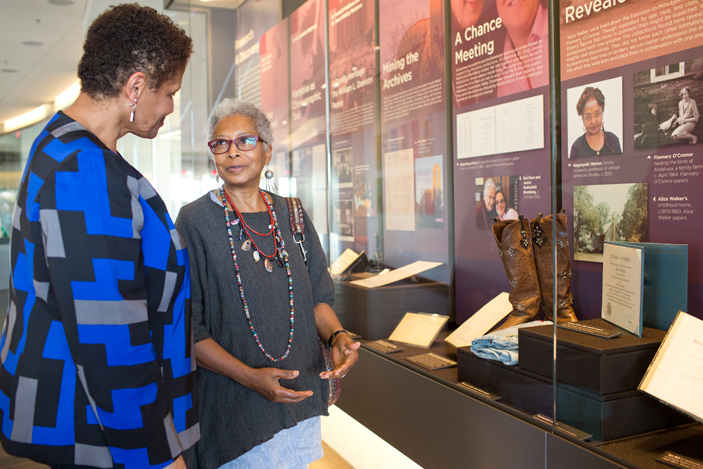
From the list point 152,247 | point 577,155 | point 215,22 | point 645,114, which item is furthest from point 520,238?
point 215,22

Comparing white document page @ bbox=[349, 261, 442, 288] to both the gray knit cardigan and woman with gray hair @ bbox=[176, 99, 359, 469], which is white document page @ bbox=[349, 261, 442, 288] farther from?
the gray knit cardigan

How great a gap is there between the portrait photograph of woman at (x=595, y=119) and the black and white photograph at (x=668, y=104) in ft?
0.19

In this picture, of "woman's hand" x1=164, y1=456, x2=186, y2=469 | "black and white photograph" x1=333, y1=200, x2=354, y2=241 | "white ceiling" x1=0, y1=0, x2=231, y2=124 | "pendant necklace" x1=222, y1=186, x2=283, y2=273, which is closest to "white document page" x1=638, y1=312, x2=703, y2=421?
"pendant necklace" x1=222, y1=186, x2=283, y2=273

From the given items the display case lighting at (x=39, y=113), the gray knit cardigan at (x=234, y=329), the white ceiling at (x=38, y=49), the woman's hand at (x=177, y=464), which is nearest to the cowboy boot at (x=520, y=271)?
the gray knit cardigan at (x=234, y=329)

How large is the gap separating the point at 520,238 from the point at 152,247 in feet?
5.37

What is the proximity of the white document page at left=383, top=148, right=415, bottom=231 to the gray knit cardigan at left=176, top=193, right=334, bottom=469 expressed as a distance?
1.57 m

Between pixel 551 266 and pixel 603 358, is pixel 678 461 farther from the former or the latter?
pixel 551 266

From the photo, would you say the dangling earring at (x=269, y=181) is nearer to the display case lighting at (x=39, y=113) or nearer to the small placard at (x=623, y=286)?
the small placard at (x=623, y=286)

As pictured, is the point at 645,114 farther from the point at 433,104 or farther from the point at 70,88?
the point at 70,88

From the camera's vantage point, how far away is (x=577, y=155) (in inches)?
69.7

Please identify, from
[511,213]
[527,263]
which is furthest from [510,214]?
[527,263]

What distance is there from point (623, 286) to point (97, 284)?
1.50 meters

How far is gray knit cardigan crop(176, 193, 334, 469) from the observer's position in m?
1.48

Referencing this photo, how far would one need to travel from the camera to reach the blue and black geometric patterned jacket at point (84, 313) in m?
0.91
